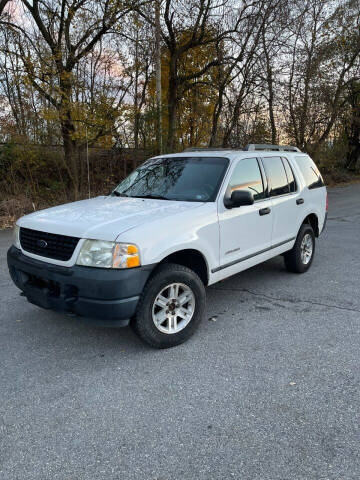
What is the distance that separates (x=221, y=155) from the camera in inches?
170

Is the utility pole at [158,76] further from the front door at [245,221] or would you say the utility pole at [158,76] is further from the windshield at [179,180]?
the front door at [245,221]

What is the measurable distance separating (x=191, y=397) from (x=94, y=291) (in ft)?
3.54

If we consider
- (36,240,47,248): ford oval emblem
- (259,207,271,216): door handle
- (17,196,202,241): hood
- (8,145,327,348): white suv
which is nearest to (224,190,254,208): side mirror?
(8,145,327,348): white suv

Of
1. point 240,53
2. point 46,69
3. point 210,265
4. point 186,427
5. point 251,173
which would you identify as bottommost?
point 186,427

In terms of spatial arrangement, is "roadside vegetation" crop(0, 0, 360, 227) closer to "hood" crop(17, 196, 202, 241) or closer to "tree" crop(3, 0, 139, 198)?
"tree" crop(3, 0, 139, 198)

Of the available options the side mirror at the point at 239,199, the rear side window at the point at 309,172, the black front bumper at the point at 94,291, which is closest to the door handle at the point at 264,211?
the side mirror at the point at 239,199

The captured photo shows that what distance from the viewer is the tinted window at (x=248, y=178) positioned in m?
4.11

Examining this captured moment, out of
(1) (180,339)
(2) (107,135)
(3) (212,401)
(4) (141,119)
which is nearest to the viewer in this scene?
(3) (212,401)

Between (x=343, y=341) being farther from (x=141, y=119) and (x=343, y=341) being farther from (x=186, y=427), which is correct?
(x=141, y=119)

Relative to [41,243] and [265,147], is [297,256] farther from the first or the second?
[41,243]

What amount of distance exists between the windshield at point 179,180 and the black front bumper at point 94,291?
1.22 meters

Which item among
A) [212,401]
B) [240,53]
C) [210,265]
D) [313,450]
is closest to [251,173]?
[210,265]

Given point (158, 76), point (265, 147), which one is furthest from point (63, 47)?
point (265, 147)

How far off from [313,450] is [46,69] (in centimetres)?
1083
